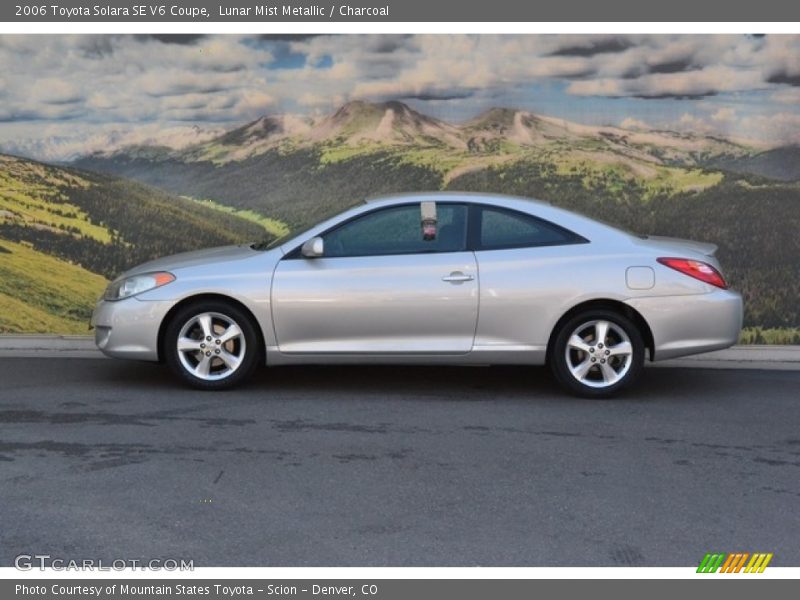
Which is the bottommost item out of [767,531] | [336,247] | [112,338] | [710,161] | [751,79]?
[767,531]

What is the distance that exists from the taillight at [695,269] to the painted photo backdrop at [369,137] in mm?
3273

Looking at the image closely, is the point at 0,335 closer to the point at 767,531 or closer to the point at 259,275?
the point at 259,275

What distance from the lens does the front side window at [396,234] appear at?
7969mm

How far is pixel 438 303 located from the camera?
25.6 feet

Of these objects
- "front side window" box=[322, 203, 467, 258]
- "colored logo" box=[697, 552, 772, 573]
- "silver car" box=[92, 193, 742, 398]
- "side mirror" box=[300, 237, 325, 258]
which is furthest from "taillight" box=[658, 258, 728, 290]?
"colored logo" box=[697, 552, 772, 573]

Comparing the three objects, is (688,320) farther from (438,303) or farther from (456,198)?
(456,198)

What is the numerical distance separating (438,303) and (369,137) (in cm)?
425

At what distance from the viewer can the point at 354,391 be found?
8.23 metres

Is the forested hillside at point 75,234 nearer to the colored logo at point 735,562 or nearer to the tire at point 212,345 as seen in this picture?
the tire at point 212,345

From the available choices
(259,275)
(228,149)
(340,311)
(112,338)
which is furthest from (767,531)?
(228,149)

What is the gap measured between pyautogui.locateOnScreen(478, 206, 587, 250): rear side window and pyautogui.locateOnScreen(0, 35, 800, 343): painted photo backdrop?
3490 mm

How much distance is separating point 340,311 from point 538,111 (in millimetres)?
4440

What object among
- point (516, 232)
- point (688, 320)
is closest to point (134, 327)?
point (516, 232)

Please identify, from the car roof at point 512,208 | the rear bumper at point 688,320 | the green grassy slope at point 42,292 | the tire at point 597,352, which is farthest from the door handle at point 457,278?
the green grassy slope at point 42,292
